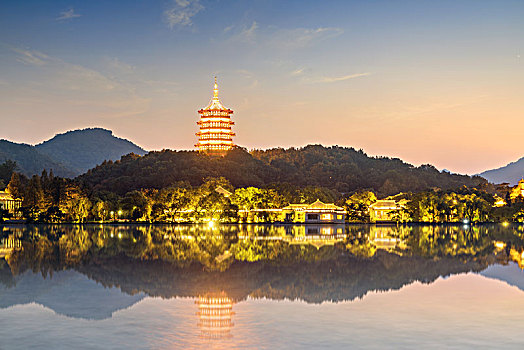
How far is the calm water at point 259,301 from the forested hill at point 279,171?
8952 cm

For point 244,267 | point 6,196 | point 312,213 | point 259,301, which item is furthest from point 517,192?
point 259,301

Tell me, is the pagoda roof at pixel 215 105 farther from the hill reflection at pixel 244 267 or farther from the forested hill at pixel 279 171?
the hill reflection at pixel 244 267

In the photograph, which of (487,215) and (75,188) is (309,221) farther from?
(75,188)

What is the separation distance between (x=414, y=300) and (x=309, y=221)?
240 ft

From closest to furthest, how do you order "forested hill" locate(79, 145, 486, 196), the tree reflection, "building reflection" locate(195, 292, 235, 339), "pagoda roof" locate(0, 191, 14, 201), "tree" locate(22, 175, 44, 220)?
"building reflection" locate(195, 292, 235, 339) → the tree reflection → "tree" locate(22, 175, 44, 220) → "pagoda roof" locate(0, 191, 14, 201) → "forested hill" locate(79, 145, 486, 196)

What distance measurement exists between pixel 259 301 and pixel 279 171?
133m

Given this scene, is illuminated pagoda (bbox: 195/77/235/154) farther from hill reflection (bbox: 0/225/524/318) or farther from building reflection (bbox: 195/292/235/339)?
building reflection (bbox: 195/292/235/339)

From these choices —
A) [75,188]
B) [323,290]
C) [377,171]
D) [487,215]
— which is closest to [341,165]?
[377,171]

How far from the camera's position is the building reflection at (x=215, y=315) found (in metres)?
13.5

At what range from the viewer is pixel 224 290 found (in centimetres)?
1980

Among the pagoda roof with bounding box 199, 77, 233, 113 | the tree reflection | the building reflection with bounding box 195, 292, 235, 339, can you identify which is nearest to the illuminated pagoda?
the pagoda roof with bounding box 199, 77, 233, 113

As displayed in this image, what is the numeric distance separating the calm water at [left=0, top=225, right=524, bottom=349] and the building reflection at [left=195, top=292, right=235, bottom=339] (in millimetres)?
32

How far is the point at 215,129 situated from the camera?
15538 centimetres

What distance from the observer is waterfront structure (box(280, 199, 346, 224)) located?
92.4 meters
